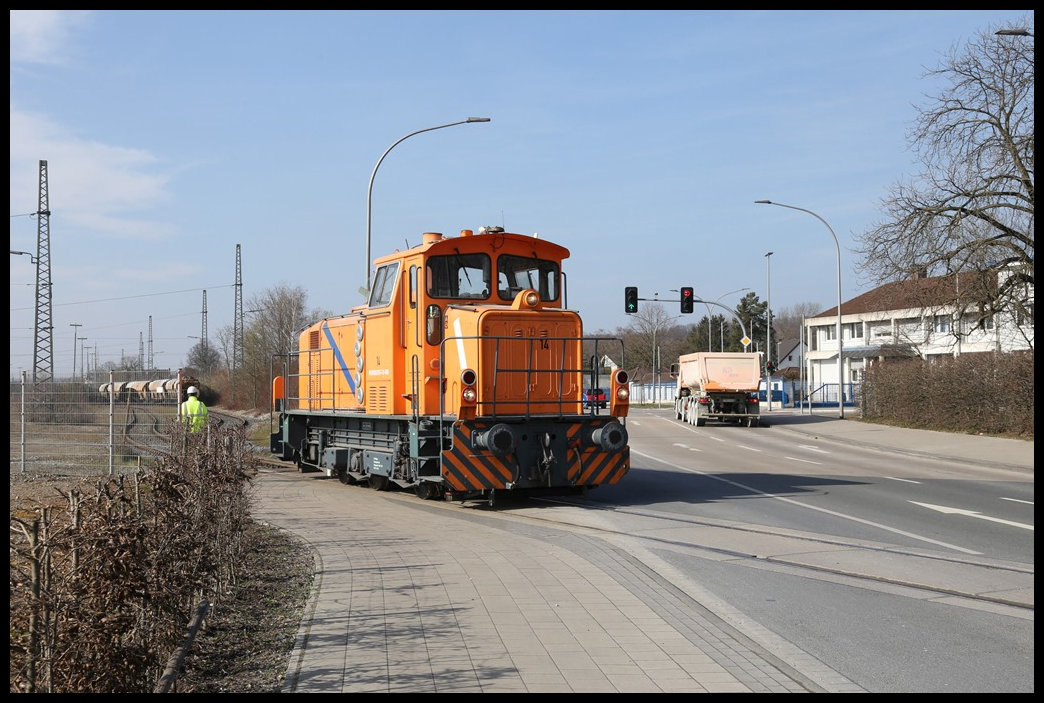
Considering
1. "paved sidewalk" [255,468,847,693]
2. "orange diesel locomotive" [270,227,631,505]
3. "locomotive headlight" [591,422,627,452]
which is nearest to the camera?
"paved sidewalk" [255,468,847,693]

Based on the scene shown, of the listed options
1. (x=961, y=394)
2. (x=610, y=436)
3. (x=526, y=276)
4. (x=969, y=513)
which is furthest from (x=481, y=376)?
(x=961, y=394)

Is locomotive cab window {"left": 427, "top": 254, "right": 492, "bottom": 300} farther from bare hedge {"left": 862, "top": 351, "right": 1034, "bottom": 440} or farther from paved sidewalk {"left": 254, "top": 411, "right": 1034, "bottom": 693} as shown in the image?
bare hedge {"left": 862, "top": 351, "right": 1034, "bottom": 440}

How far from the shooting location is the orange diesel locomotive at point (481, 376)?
1309 centimetres

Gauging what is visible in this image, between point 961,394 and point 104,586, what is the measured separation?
31.6 m

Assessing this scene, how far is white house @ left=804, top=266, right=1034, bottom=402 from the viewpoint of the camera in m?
29.8

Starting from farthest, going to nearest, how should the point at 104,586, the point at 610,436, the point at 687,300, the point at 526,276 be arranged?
the point at 687,300 < the point at 526,276 < the point at 610,436 < the point at 104,586

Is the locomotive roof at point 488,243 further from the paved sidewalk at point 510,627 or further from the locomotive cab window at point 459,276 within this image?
the paved sidewalk at point 510,627

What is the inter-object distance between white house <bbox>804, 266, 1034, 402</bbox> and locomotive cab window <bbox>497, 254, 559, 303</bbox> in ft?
63.0

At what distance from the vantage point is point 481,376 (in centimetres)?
1309

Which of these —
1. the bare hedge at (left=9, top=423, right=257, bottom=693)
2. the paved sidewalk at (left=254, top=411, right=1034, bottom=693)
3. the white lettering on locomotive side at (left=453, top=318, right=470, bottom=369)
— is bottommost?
the paved sidewalk at (left=254, top=411, right=1034, bottom=693)

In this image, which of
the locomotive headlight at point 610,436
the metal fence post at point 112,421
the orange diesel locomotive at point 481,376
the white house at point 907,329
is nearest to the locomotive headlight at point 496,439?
the orange diesel locomotive at point 481,376

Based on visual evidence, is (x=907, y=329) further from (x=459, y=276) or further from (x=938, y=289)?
(x=459, y=276)

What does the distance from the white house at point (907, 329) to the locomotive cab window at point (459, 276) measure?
20378 mm

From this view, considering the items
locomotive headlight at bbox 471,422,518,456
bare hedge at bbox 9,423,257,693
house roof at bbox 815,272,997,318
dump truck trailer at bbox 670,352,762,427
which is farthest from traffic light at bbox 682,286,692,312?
bare hedge at bbox 9,423,257,693
